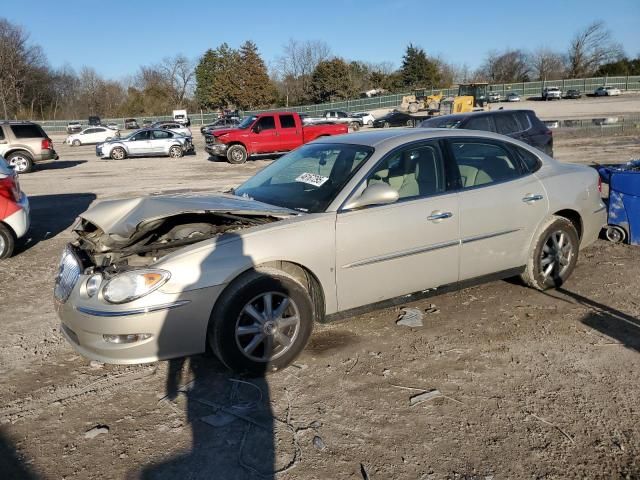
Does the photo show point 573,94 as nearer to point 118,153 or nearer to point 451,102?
point 451,102

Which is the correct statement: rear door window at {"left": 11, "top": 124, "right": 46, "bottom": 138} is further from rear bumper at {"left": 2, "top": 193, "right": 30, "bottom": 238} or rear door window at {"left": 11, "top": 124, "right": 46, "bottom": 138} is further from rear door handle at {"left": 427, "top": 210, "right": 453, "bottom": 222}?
rear door handle at {"left": 427, "top": 210, "right": 453, "bottom": 222}

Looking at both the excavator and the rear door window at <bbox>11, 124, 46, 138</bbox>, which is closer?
the rear door window at <bbox>11, 124, 46, 138</bbox>

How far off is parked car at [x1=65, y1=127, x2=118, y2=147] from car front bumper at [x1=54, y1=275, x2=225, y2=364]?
40700 mm

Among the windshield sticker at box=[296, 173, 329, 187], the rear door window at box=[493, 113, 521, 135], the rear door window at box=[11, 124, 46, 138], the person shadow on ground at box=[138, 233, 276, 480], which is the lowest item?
the person shadow on ground at box=[138, 233, 276, 480]

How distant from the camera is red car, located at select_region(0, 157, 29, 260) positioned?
23.4 feet

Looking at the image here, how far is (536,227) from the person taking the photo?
4.87 m

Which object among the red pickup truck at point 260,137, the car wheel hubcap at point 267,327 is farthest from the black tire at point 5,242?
the red pickup truck at point 260,137

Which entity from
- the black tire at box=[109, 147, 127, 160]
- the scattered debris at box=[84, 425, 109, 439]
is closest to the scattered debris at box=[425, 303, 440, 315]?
the scattered debris at box=[84, 425, 109, 439]

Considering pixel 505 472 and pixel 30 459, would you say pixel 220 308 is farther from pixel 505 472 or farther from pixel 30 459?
pixel 505 472

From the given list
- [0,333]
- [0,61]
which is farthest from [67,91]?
[0,333]

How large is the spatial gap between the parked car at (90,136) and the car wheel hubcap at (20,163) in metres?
21.6

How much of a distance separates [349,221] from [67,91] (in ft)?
307

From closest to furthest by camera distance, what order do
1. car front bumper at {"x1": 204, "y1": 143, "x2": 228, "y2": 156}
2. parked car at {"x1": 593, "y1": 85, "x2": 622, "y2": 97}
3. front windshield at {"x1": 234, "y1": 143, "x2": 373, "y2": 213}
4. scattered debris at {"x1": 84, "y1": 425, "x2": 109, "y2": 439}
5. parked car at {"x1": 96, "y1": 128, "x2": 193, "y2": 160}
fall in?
scattered debris at {"x1": 84, "y1": 425, "x2": 109, "y2": 439}, front windshield at {"x1": 234, "y1": 143, "x2": 373, "y2": 213}, car front bumper at {"x1": 204, "y1": 143, "x2": 228, "y2": 156}, parked car at {"x1": 96, "y1": 128, "x2": 193, "y2": 160}, parked car at {"x1": 593, "y1": 85, "x2": 622, "y2": 97}

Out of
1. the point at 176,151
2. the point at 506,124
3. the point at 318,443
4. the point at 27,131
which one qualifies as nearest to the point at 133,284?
the point at 318,443
